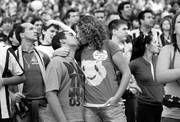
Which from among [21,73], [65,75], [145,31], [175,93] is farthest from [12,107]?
[145,31]

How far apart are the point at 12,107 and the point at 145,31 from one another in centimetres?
436

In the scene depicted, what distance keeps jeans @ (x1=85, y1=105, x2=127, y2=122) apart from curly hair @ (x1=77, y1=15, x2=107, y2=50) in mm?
688

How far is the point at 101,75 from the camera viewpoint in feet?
19.7

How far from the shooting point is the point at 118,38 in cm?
802

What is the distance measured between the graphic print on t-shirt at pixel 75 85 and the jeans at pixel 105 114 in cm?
16

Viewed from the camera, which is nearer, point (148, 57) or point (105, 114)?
point (105, 114)

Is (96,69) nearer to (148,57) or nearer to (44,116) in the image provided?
(44,116)

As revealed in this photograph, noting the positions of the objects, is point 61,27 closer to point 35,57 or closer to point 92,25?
point 35,57

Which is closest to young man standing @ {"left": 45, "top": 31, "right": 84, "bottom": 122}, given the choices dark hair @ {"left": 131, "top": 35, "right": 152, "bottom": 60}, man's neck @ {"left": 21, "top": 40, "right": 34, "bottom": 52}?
man's neck @ {"left": 21, "top": 40, "right": 34, "bottom": 52}

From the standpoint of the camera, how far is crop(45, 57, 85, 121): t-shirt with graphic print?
5.93 m

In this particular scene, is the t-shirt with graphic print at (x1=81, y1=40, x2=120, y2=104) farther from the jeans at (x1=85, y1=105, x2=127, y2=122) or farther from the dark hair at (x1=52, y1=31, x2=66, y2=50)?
the dark hair at (x1=52, y1=31, x2=66, y2=50)

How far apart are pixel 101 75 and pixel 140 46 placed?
2.27m

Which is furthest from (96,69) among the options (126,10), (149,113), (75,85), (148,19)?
(126,10)

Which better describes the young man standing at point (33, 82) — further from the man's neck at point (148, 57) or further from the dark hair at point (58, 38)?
the man's neck at point (148, 57)
